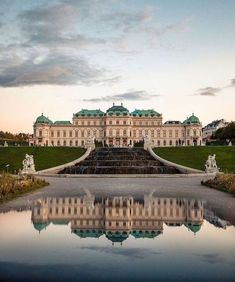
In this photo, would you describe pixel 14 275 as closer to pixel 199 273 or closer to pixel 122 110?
pixel 199 273

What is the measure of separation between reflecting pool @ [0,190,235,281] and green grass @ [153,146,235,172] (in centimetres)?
3293

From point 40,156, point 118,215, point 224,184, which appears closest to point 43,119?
point 40,156

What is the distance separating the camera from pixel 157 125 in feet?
484

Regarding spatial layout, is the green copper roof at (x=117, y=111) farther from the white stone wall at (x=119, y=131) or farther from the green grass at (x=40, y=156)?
the green grass at (x=40, y=156)

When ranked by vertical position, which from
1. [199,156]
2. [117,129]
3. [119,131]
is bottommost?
[199,156]

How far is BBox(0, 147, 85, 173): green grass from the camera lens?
162 feet

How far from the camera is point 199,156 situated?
56.8 metres

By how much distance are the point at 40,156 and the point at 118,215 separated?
148 ft

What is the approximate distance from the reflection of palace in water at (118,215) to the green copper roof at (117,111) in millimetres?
125201

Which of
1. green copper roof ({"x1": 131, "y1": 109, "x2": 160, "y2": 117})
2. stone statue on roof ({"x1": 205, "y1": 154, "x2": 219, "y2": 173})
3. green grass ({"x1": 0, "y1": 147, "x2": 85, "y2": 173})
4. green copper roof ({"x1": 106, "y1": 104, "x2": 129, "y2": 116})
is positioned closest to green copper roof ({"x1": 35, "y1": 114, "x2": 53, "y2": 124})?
green copper roof ({"x1": 106, "y1": 104, "x2": 129, "y2": 116})

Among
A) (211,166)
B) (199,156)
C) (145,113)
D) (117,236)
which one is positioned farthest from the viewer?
(145,113)

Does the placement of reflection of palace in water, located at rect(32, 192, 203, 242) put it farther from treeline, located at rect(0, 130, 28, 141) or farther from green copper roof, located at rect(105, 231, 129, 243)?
treeline, located at rect(0, 130, 28, 141)

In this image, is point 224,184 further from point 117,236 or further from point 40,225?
point 117,236

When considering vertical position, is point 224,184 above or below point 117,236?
above
